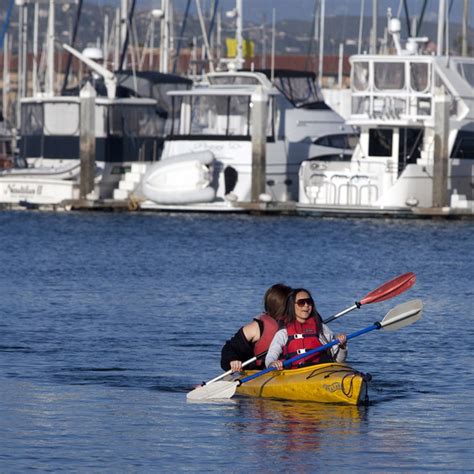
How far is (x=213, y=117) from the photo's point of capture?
62.7 meters

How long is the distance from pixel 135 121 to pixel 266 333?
47.8 m

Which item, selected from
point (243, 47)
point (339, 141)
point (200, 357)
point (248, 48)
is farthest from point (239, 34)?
point (200, 357)

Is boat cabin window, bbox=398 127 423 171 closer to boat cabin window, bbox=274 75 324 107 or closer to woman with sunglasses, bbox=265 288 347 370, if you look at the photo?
boat cabin window, bbox=274 75 324 107

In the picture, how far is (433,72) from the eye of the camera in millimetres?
59188

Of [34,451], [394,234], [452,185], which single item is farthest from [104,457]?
[452,185]

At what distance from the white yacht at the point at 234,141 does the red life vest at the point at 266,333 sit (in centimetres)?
3723

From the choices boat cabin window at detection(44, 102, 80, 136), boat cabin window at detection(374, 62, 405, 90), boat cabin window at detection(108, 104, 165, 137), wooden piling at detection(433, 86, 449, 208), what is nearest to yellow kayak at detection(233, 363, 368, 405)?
wooden piling at detection(433, 86, 449, 208)

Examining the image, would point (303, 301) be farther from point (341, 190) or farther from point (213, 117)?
point (213, 117)

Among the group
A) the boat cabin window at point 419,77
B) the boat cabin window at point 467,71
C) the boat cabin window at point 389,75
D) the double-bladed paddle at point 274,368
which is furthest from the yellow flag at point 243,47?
the double-bladed paddle at point 274,368

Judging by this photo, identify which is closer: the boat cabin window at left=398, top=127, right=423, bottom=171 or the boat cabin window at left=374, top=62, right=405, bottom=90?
the boat cabin window at left=398, top=127, right=423, bottom=171

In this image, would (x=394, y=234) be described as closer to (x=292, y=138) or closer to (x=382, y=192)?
(x=382, y=192)

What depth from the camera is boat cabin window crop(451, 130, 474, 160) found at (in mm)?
58812

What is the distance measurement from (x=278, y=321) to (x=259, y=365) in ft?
3.03

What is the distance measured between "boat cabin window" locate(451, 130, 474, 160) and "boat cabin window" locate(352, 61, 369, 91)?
3681 millimetres
